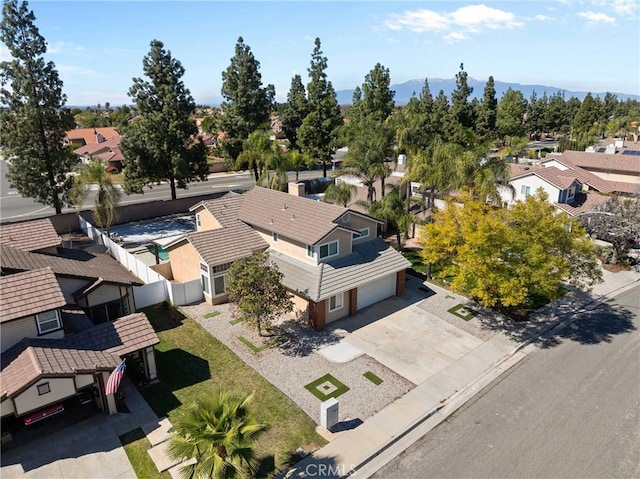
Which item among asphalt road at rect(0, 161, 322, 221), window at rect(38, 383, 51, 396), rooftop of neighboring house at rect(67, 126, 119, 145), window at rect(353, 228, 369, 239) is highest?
rooftop of neighboring house at rect(67, 126, 119, 145)

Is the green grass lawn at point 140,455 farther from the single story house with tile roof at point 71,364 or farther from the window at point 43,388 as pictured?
the window at point 43,388

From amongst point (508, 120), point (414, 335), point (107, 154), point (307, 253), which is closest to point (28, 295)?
point (307, 253)

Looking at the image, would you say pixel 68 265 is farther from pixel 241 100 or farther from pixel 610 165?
pixel 610 165

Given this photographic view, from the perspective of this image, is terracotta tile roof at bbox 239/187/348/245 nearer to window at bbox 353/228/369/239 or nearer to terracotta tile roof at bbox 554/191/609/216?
window at bbox 353/228/369/239

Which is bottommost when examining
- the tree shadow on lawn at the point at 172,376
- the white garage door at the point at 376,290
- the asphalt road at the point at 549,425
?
the asphalt road at the point at 549,425

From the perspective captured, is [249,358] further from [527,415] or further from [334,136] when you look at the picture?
[334,136]

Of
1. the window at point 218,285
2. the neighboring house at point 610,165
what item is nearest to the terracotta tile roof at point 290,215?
the window at point 218,285

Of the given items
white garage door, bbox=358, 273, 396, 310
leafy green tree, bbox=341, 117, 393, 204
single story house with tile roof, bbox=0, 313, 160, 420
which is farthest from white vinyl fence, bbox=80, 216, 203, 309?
leafy green tree, bbox=341, 117, 393, 204
